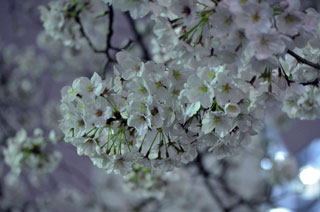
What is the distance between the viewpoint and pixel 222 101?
0.44 metres

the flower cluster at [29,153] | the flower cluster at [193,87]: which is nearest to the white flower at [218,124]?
the flower cluster at [193,87]

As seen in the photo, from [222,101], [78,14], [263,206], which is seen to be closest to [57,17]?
[78,14]

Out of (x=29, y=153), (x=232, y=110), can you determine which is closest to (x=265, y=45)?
(x=232, y=110)

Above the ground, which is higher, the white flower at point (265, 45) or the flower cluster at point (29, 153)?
the flower cluster at point (29, 153)

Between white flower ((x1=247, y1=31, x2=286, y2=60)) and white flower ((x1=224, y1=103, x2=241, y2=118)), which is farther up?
white flower ((x1=247, y1=31, x2=286, y2=60))

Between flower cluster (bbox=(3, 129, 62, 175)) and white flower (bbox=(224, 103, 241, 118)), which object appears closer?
white flower (bbox=(224, 103, 241, 118))

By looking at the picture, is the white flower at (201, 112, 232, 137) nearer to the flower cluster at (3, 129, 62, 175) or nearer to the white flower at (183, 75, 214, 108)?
the white flower at (183, 75, 214, 108)

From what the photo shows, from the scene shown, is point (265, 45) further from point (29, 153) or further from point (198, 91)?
point (29, 153)

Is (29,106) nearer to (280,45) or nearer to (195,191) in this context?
(195,191)

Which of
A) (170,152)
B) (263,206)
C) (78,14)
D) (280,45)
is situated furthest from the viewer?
(263,206)

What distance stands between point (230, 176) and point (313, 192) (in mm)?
671

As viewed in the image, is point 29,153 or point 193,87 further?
point 29,153

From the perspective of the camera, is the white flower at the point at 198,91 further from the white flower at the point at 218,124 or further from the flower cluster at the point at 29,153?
the flower cluster at the point at 29,153

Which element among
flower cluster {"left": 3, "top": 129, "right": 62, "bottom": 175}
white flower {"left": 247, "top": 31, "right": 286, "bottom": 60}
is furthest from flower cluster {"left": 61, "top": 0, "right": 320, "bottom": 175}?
flower cluster {"left": 3, "top": 129, "right": 62, "bottom": 175}
